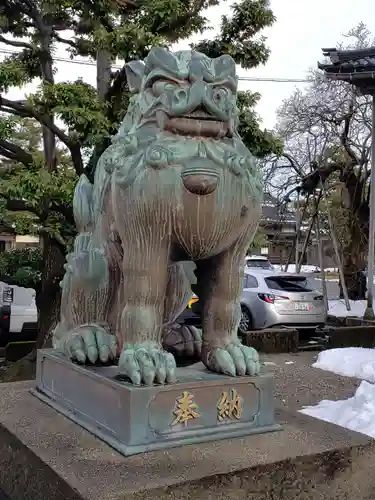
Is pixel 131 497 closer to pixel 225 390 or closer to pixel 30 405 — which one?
pixel 225 390

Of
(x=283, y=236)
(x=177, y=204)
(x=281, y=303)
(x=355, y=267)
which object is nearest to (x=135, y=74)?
(x=177, y=204)

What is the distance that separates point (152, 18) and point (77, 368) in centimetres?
470

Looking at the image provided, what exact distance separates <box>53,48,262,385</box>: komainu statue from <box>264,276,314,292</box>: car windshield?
25.6 ft

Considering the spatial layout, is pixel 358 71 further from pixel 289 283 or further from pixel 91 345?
pixel 91 345

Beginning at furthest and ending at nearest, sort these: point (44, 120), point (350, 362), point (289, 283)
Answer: point (289, 283)
point (350, 362)
point (44, 120)

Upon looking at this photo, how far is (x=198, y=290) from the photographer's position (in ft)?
7.59

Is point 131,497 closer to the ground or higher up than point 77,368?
closer to the ground

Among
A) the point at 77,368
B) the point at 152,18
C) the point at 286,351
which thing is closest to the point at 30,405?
the point at 77,368

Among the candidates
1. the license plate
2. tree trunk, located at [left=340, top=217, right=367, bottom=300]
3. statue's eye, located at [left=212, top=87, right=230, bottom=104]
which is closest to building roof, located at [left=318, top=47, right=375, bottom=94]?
the license plate

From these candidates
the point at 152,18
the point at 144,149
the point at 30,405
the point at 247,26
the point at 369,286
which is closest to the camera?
the point at 144,149

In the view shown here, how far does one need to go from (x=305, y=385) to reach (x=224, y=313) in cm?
389

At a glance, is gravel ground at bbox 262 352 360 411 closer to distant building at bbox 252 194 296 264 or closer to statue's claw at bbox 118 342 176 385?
statue's claw at bbox 118 342 176 385

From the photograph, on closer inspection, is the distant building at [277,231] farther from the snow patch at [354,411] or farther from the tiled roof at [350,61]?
the snow patch at [354,411]

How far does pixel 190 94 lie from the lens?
77.2 inches
